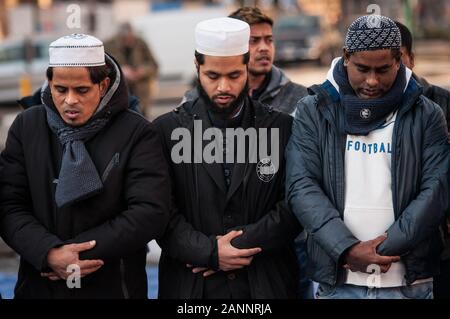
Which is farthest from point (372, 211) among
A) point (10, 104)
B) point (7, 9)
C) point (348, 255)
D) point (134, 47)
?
point (7, 9)

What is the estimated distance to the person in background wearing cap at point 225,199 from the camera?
442 centimetres

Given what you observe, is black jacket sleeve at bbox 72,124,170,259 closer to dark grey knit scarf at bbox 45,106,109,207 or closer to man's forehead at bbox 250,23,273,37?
dark grey knit scarf at bbox 45,106,109,207

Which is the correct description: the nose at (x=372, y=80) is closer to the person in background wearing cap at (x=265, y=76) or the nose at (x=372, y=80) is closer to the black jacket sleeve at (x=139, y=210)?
the black jacket sleeve at (x=139, y=210)

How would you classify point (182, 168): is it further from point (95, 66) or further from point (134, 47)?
point (134, 47)

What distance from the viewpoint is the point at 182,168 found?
452 centimetres

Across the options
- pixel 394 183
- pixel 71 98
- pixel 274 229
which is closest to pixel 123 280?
pixel 274 229

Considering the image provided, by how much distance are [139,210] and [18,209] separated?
576mm

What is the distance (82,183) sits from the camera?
13.7ft

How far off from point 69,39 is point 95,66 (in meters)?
0.18

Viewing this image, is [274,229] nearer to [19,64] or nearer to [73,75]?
[73,75]

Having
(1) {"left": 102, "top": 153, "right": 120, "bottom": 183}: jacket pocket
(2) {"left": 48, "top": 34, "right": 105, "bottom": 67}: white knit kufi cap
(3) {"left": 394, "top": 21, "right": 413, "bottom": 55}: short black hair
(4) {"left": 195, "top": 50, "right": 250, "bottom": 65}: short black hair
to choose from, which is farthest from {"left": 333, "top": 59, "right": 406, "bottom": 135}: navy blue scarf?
(2) {"left": 48, "top": 34, "right": 105, "bottom": 67}: white knit kufi cap

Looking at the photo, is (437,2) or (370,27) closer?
(370,27)

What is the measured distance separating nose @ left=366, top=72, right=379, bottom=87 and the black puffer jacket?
184 mm

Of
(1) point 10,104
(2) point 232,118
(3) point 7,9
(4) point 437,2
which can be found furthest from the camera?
(4) point 437,2
